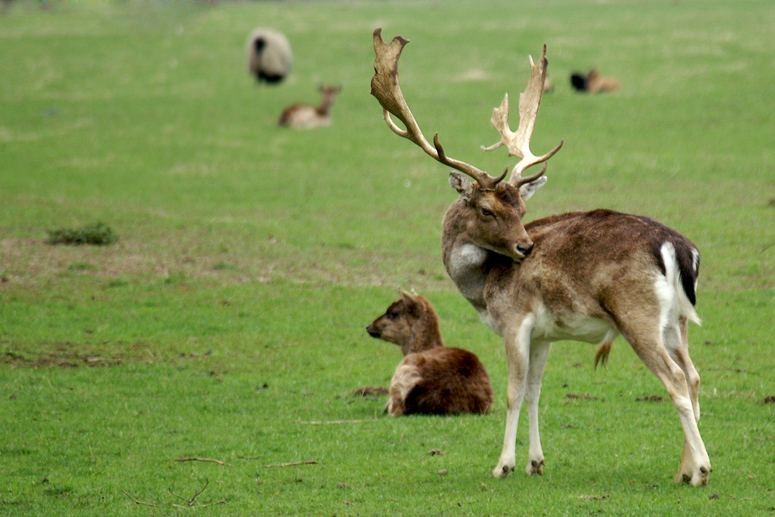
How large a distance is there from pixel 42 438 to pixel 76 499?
1662 mm

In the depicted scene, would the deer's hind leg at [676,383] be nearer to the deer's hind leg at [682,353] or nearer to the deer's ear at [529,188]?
the deer's hind leg at [682,353]

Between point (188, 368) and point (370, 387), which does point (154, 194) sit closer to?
point (188, 368)

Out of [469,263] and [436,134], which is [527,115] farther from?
[469,263]

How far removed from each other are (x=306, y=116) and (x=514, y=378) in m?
23.5

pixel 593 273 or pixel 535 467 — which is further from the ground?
pixel 593 273

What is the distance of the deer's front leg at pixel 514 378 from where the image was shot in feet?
23.8

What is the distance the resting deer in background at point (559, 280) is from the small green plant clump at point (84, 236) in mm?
9478

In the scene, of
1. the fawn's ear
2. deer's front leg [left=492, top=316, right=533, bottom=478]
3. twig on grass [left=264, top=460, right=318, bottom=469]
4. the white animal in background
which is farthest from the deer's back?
the white animal in background

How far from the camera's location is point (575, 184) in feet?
70.4

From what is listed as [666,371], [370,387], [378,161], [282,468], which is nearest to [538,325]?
[666,371]

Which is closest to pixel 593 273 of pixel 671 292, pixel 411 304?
pixel 671 292

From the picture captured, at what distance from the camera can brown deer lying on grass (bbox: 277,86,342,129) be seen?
98.1ft

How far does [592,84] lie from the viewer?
31906 millimetres

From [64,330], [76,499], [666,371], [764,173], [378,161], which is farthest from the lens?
[378,161]
